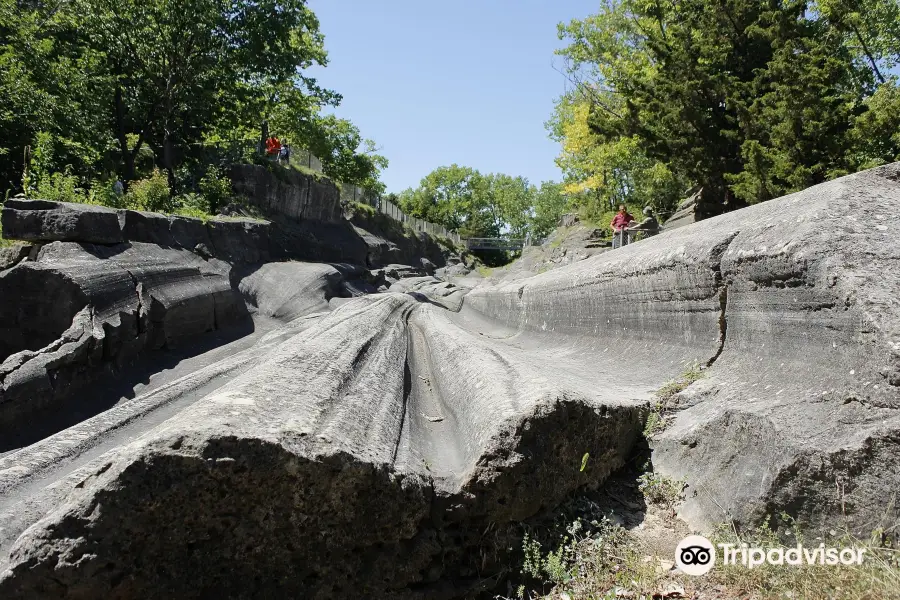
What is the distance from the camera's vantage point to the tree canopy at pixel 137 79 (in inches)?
472

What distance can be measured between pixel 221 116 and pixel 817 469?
16.4m

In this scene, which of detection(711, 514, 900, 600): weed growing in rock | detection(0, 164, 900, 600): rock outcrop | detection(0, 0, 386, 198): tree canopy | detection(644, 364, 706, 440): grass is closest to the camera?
detection(711, 514, 900, 600): weed growing in rock

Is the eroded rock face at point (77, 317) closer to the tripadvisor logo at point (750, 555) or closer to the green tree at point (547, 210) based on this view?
the tripadvisor logo at point (750, 555)

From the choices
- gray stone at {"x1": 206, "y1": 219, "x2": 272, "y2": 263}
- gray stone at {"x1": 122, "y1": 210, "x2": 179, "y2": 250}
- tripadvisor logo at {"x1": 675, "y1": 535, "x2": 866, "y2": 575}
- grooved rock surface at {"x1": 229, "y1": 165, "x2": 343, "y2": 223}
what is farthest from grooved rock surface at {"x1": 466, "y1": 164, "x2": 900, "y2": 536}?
grooved rock surface at {"x1": 229, "y1": 165, "x2": 343, "y2": 223}

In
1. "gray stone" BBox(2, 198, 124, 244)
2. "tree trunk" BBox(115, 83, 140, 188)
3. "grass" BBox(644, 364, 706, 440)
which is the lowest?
"grass" BBox(644, 364, 706, 440)

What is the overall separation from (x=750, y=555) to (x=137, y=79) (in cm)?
1631

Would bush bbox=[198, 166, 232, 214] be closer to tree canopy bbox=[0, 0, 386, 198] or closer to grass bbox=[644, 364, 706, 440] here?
tree canopy bbox=[0, 0, 386, 198]

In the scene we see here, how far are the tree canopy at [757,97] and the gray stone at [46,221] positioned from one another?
36.7 ft

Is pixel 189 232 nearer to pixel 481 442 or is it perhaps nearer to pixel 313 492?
pixel 481 442

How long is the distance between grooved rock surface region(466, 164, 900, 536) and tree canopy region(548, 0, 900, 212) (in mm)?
8629

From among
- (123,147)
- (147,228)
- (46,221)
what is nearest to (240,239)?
(147,228)

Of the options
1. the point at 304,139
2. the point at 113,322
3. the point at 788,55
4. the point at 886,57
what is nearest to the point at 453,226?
the point at 304,139

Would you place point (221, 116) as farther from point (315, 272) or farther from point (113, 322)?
point (113, 322)

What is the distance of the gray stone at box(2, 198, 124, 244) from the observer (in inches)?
231
